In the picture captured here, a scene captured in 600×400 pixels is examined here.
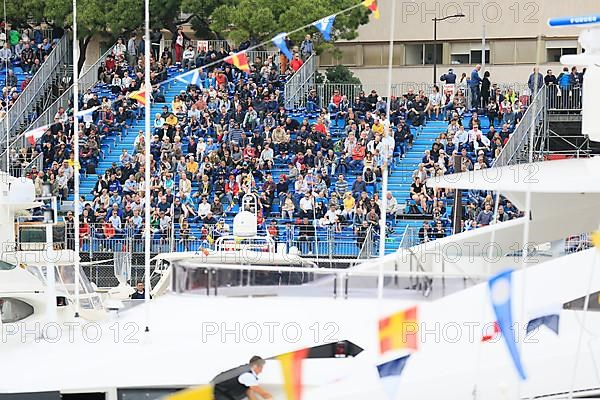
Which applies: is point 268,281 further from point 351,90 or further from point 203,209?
point 351,90

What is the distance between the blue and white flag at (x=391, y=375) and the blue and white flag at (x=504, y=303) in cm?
85

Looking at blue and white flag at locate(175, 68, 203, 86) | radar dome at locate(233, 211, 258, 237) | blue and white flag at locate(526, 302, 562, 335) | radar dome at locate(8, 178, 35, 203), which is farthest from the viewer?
radar dome at locate(233, 211, 258, 237)

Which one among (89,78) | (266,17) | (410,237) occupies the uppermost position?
(266,17)

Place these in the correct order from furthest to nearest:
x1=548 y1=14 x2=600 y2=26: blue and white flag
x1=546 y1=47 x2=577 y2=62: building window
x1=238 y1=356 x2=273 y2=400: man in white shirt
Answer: x1=546 y1=47 x2=577 y2=62: building window, x1=548 y1=14 x2=600 y2=26: blue and white flag, x1=238 y1=356 x2=273 y2=400: man in white shirt

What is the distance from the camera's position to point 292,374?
12.6m

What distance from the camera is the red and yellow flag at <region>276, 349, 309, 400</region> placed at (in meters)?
12.5

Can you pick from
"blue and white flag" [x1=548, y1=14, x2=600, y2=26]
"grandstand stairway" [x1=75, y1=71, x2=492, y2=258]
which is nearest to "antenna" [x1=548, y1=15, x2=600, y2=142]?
"blue and white flag" [x1=548, y1=14, x2=600, y2=26]

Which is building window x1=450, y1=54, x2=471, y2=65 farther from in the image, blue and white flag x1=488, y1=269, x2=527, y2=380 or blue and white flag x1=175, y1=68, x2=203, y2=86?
blue and white flag x1=488, y1=269, x2=527, y2=380

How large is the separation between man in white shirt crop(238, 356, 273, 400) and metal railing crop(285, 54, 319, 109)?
19.1 meters

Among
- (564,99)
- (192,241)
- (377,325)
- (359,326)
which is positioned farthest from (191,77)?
(564,99)

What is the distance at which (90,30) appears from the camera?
36875 millimetres

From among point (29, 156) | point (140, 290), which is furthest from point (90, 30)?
point (140, 290)

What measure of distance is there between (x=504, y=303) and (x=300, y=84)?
21196mm

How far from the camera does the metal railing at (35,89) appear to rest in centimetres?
3347
